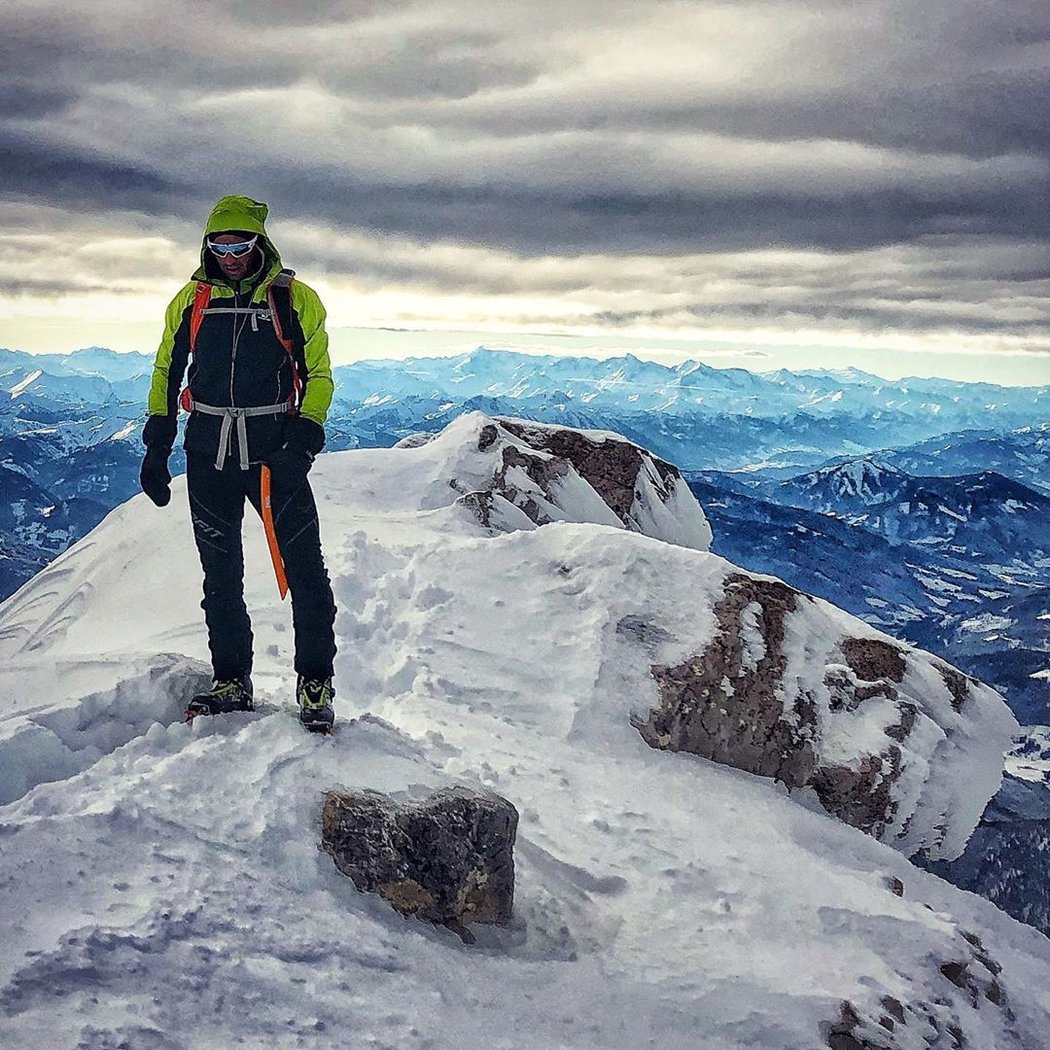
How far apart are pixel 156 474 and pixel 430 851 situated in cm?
375

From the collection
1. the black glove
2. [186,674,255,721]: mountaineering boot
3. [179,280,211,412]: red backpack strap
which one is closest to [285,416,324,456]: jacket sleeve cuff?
[179,280,211,412]: red backpack strap

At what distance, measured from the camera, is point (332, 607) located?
22.7ft

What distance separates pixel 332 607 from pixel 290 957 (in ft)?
10.0

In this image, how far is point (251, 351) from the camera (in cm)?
633

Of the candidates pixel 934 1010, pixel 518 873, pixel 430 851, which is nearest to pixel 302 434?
pixel 430 851

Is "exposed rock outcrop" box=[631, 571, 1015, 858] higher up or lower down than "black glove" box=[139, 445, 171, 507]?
lower down

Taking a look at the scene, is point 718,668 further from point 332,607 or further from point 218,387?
point 218,387

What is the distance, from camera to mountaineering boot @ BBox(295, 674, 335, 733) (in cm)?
641

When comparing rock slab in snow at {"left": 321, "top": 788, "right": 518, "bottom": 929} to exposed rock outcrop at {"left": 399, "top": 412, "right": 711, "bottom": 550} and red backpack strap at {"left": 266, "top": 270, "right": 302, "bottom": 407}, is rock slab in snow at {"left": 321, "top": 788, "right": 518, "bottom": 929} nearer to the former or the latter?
red backpack strap at {"left": 266, "top": 270, "right": 302, "bottom": 407}

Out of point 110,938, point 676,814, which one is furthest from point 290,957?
point 676,814

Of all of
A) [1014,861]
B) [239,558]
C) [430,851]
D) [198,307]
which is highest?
[198,307]

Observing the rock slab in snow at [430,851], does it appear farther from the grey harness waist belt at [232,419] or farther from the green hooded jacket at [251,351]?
the green hooded jacket at [251,351]

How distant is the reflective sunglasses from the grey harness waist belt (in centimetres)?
108

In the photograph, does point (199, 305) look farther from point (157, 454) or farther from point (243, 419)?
point (157, 454)
